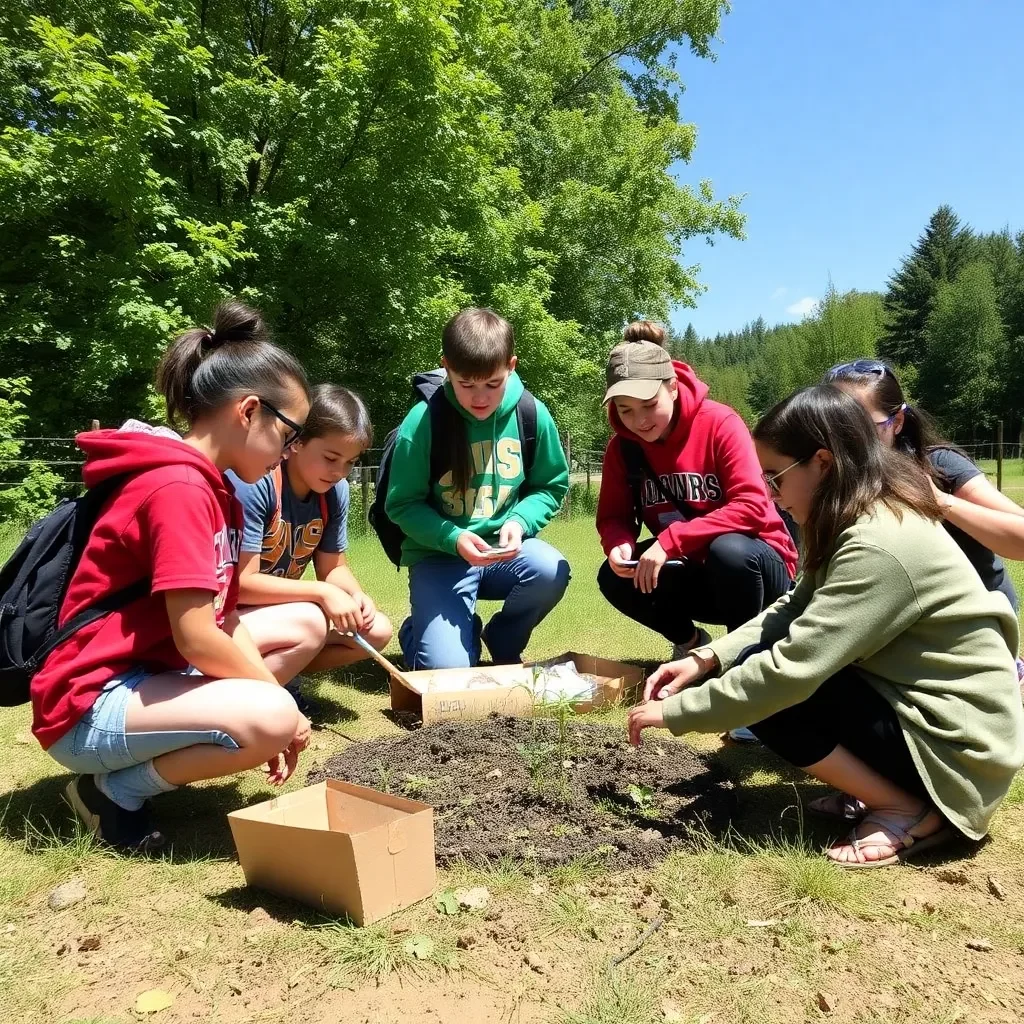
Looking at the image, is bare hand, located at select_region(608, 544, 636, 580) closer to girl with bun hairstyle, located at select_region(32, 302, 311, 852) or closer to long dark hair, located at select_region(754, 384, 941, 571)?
long dark hair, located at select_region(754, 384, 941, 571)

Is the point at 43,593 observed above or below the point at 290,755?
above

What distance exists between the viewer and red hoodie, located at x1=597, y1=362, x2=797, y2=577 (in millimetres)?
3754

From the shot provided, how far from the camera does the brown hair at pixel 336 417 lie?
135 inches

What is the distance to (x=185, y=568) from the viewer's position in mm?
2195

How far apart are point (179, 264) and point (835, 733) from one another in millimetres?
9848

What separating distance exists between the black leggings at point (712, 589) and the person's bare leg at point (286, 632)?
5.19ft

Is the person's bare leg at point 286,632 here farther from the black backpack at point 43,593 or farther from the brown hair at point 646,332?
the brown hair at point 646,332

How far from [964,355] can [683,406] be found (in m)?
53.1

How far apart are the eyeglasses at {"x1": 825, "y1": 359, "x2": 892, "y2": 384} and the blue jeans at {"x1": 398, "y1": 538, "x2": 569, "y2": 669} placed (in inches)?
64.6

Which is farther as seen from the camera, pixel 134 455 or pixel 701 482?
pixel 701 482

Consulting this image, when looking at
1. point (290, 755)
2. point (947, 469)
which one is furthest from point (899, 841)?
point (290, 755)

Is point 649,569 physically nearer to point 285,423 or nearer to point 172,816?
point 285,423

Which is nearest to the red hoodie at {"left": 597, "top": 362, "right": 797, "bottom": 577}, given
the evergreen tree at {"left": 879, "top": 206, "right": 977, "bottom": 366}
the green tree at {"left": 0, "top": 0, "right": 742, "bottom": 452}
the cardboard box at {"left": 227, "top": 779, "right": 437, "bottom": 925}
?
the cardboard box at {"left": 227, "top": 779, "right": 437, "bottom": 925}

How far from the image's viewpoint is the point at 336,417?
11.2 feet
